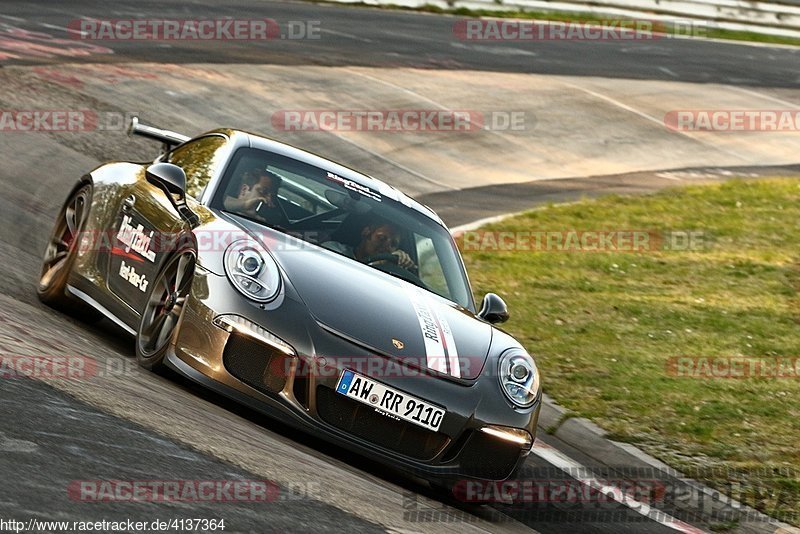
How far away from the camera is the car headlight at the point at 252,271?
5.87m

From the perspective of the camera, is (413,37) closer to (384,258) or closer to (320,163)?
(320,163)

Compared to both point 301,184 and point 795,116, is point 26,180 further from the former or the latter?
point 795,116

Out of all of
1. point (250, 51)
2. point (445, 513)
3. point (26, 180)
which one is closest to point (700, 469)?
point (445, 513)

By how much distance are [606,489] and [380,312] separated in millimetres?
1728

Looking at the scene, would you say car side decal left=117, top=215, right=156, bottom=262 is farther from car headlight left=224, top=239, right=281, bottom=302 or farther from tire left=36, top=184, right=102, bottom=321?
car headlight left=224, top=239, right=281, bottom=302

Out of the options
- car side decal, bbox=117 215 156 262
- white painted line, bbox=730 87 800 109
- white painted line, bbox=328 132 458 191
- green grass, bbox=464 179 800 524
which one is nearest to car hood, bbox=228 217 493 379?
car side decal, bbox=117 215 156 262

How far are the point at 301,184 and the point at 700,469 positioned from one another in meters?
2.77

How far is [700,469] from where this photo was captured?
7.03m

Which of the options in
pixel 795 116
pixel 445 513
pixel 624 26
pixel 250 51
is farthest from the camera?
pixel 624 26

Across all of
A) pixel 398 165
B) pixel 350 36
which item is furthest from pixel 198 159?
pixel 350 36

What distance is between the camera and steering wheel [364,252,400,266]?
690 centimetres

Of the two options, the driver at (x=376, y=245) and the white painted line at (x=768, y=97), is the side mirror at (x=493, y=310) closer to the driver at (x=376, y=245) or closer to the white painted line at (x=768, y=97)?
the driver at (x=376, y=245)

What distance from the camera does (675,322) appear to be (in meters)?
10.2

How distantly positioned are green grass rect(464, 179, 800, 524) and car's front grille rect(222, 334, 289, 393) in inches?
102
